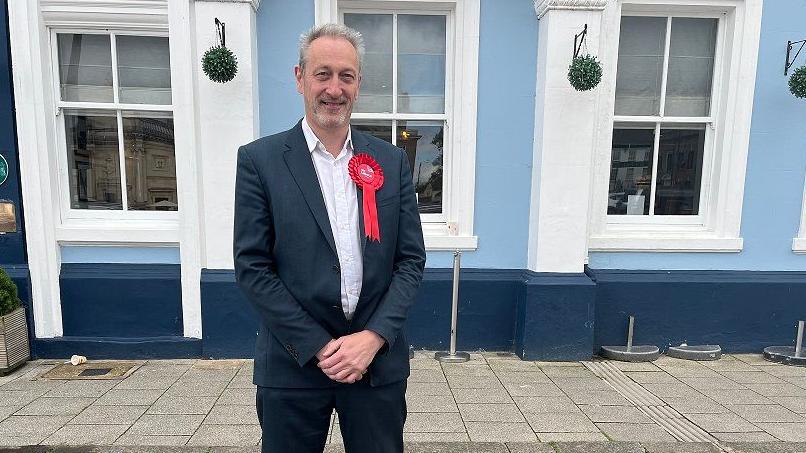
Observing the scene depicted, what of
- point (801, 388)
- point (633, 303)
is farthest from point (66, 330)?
point (801, 388)

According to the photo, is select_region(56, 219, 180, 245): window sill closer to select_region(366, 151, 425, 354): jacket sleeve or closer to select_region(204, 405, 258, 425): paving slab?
select_region(204, 405, 258, 425): paving slab

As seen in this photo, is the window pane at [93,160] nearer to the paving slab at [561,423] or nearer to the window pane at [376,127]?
the window pane at [376,127]

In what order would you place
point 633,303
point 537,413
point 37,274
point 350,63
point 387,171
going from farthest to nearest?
point 633,303 < point 37,274 < point 537,413 < point 387,171 < point 350,63

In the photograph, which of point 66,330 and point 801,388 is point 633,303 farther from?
point 66,330

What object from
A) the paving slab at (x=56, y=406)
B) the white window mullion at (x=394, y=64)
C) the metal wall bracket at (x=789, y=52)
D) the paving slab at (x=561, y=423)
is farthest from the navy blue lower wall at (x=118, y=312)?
the metal wall bracket at (x=789, y=52)

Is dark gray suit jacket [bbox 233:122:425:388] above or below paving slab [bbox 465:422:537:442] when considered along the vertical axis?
above

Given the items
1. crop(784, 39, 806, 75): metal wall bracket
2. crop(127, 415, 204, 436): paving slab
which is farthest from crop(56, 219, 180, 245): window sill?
crop(784, 39, 806, 75): metal wall bracket

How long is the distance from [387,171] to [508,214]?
2938 mm

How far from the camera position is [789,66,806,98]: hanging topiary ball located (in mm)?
4102

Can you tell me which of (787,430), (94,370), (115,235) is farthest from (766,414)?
(115,235)

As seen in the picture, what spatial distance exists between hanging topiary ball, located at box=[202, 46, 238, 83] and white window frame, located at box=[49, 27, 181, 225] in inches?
29.3

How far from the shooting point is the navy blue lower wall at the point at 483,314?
4230 millimetres

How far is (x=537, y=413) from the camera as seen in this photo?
3371 millimetres

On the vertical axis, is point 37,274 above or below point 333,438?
above
